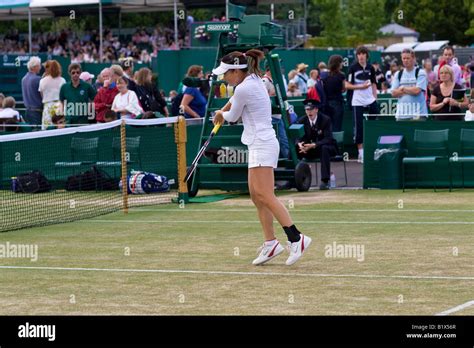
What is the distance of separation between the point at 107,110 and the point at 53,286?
11335 mm

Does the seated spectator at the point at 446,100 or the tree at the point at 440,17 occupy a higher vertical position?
the tree at the point at 440,17

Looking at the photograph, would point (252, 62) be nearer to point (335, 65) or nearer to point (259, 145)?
point (259, 145)

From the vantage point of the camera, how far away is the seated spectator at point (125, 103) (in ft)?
71.6

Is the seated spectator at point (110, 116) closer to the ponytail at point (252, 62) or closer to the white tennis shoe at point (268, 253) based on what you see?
the ponytail at point (252, 62)

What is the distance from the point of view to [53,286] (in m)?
11.1

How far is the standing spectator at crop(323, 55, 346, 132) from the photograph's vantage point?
78.8 feet

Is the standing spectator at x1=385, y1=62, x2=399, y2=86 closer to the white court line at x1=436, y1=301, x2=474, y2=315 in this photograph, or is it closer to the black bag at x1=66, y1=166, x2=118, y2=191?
the black bag at x1=66, y1=166, x2=118, y2=191

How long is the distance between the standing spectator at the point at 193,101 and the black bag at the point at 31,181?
119 inches

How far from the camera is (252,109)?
479 inches

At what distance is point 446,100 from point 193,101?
15.7 feet

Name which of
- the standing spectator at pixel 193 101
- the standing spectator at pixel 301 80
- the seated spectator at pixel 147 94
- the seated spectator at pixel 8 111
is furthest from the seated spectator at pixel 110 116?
the standing spectator at pixel 301 80

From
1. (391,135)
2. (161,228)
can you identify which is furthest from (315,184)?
(161,228)
